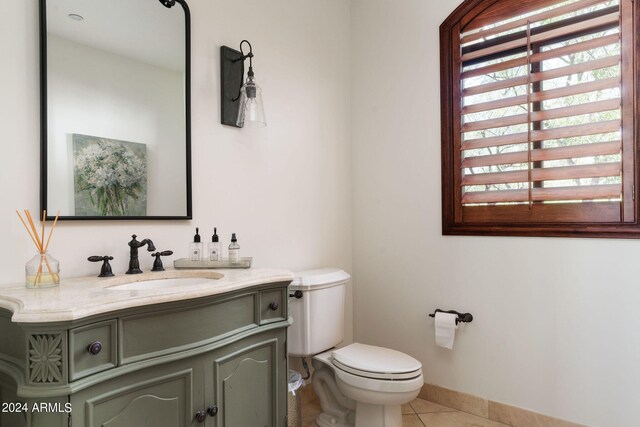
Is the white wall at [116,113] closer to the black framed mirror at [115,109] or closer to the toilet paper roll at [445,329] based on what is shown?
the black framed mirror at [115,109]

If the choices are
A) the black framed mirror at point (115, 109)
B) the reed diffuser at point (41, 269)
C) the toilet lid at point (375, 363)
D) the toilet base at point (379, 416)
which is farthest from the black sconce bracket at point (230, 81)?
the toilet base at point (379, 416)

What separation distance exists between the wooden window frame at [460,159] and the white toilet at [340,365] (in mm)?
817

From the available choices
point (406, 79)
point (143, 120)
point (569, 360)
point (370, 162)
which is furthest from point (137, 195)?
point (569, 360)

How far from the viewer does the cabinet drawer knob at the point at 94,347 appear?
0.99m

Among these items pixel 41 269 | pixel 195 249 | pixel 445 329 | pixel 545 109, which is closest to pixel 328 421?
pixel 445 329

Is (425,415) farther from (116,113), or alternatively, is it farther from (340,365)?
(116,113)

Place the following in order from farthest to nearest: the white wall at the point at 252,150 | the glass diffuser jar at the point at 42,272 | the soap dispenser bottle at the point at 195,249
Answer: the soap dispenser bottle at the point at 195,249 < the white wall at the point at 252,150 < the glass diffuser jar at the point at 42,272

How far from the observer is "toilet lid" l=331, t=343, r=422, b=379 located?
1.77 metres

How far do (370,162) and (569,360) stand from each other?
160 centimetres

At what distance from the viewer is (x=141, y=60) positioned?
1.65 m

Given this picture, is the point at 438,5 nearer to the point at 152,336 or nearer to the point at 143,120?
the point at 143,120

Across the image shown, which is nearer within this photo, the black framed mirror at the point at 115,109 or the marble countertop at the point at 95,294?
the marble countertop at the point at 95,294

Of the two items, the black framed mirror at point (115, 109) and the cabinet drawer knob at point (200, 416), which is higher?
the black framed mirror at point (115, 109)

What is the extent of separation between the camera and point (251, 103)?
187 cm
